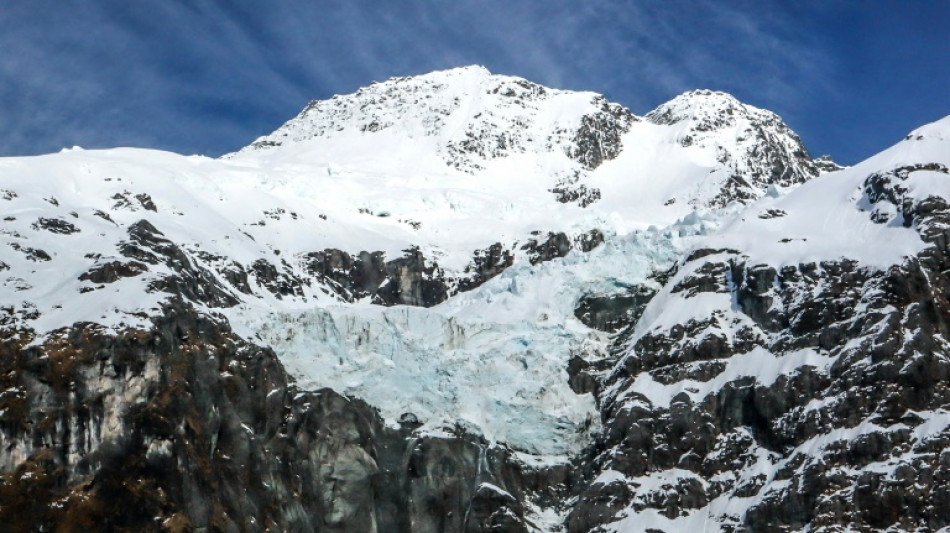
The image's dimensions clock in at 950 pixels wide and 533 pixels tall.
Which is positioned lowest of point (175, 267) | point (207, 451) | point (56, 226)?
point (207, 451)

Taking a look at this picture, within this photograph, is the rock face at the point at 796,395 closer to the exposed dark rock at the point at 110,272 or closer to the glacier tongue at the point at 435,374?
the glacier tongue at the point at 435,374

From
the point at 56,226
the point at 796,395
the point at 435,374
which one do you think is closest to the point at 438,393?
the point at 435,374

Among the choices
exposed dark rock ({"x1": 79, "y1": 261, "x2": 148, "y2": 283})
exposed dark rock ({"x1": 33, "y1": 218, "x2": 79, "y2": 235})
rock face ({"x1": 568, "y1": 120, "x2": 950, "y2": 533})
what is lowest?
rock face ({"x1": 568, "y1": 120, "x2": 950, "y2": 533})

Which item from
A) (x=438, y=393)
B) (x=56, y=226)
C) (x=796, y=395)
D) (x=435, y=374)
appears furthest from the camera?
(x=56, y=226)

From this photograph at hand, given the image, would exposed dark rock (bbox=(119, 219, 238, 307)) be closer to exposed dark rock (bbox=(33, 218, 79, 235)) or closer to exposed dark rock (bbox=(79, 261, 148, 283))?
exposed dark rock (bbox=(79, 261, 148, 283))

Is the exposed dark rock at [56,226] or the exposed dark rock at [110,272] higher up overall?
the exposed dark rock at [56,226]

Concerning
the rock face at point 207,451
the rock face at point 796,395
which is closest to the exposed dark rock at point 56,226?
the rock face at point 207,451

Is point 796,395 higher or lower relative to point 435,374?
lower

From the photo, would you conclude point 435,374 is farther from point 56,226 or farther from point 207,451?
point 56,226

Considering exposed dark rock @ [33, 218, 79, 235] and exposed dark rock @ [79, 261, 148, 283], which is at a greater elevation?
exposed dark rock @ [33, 218, 79, 235]

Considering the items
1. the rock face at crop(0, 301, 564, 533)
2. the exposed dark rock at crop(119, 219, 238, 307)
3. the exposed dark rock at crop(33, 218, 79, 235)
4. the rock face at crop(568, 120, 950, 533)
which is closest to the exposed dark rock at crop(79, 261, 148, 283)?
the exposed dark rock at crop(119, 219, 238, 307)

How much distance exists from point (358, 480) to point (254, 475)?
40.2 ft

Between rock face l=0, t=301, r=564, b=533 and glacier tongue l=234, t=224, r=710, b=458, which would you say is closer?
rock face l=0, t=301, r=564, b=533

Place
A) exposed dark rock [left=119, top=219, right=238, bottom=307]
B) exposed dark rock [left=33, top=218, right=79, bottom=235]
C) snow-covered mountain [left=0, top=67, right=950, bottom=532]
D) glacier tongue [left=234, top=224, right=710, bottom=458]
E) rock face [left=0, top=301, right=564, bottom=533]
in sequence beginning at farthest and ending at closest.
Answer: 1. exposed dark rock [left=33, top=218, right=79, bottom=235]
2. glacier tongue [left=234, top=224, right=710, bottom=458]
3. exposed dark rock [left=119, top=219, right=238, bottom=307]
4. snow-covered mountain [left=0, top=67, right=950, bottom=532]
5. rock face [left=0, top=301, right=564, bottom=533]
